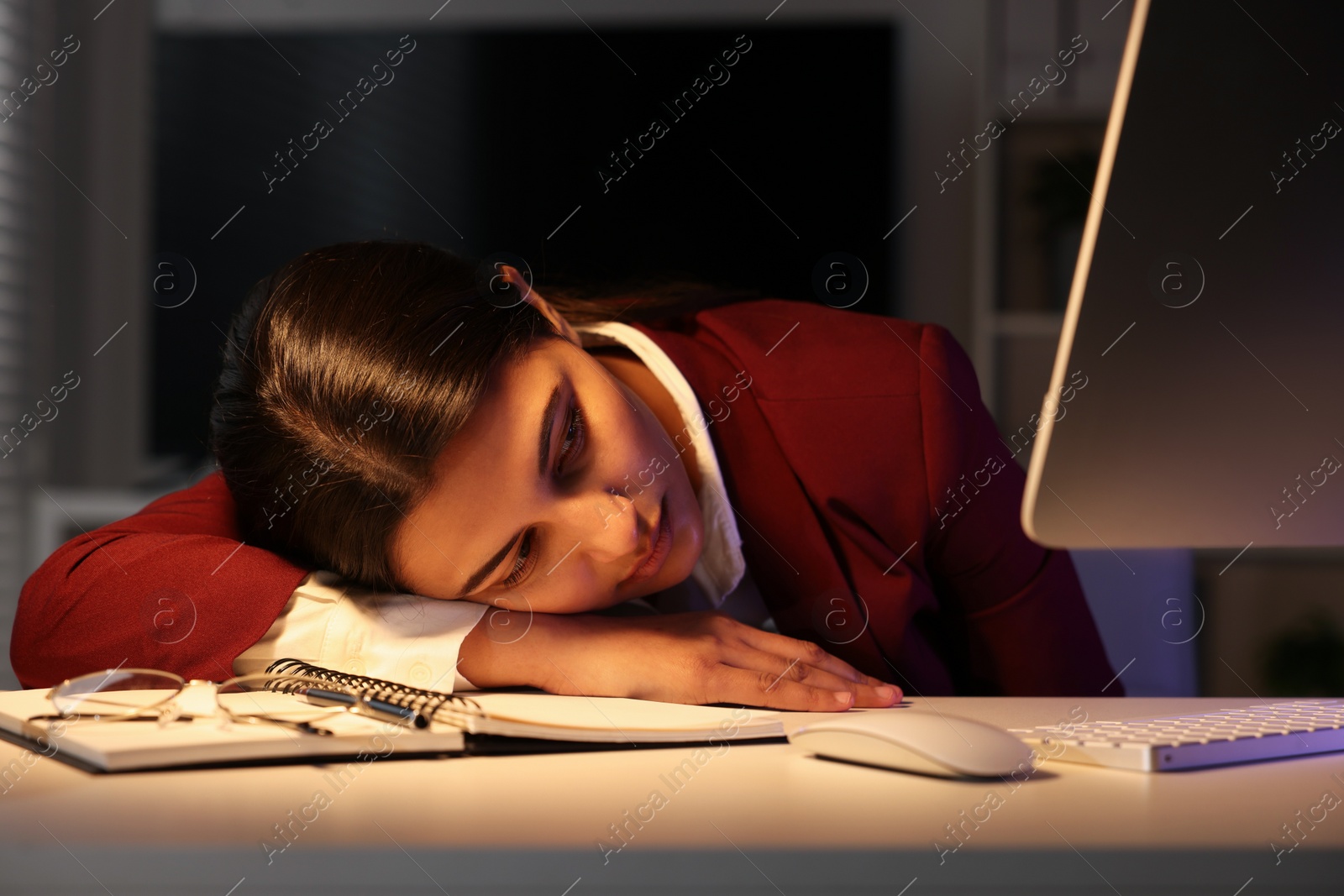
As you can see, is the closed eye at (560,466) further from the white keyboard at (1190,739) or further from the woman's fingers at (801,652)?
the white keyboard at (1190,739)

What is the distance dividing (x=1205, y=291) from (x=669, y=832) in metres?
0.38

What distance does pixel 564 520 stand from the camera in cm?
90

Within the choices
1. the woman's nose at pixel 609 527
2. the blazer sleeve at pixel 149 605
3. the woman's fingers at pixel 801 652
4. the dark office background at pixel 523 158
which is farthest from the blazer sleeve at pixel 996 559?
the dark office background at pixel 523 158

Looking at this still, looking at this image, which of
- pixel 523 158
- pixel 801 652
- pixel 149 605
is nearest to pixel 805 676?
pixel 801 652

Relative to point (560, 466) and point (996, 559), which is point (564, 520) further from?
point (996, 559)

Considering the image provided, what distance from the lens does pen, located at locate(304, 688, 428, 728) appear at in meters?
0.68

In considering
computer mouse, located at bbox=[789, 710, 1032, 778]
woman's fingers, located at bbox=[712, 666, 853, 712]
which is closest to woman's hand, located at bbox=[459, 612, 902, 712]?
woman's fingers, located at bbox=[712, 666, 853, 712]

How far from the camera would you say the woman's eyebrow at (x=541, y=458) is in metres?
0.89

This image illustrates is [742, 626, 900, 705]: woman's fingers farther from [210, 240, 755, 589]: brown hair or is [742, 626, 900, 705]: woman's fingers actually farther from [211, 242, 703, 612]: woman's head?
[210, 240, 755, 589]: brown hair

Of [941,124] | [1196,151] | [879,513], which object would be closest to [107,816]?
[1196,151]

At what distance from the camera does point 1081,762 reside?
0.62m

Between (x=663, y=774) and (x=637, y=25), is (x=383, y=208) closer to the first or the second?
(x=637, y=25)

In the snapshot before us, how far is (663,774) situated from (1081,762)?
23 centimetres

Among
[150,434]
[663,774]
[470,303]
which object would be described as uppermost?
[150,434]
